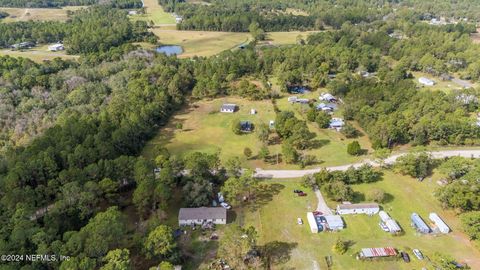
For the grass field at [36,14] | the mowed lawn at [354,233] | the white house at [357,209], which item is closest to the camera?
Result: the mowed lawn at [354,233]

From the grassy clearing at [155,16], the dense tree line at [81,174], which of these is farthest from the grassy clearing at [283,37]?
the dense tree line at [81,174]

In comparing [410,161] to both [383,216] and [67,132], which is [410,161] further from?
[67,132]

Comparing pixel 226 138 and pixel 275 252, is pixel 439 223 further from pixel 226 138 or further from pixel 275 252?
pixel 226 138

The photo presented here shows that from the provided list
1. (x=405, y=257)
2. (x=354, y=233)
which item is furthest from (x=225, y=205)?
(x=405, y=257)

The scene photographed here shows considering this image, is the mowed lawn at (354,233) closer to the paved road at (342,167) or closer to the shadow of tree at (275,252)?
the shadow of tree at (275,252)

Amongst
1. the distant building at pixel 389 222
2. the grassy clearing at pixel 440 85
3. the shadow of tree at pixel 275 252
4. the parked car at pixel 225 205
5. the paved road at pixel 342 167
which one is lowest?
the shadow of tree at pixel 275 252

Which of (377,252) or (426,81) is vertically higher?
(426,81)
